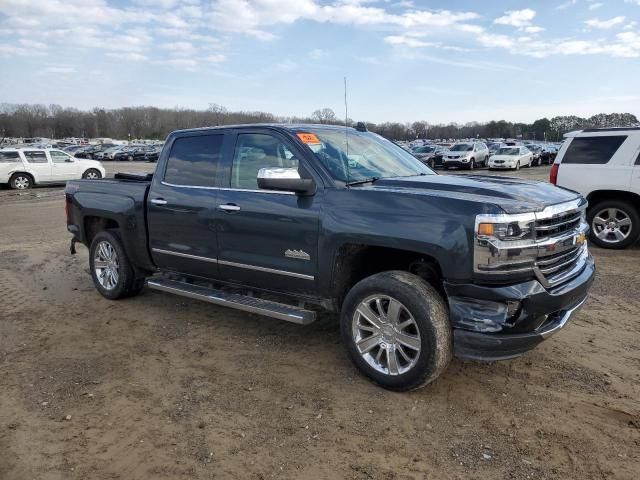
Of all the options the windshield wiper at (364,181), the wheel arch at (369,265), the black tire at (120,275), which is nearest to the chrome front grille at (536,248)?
the wheel arch at (369,265)

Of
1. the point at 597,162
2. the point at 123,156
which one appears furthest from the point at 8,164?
the point at 123,156

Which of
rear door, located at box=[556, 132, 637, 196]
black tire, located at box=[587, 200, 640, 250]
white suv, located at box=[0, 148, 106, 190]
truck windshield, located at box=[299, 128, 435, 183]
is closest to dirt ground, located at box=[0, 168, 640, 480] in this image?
truck windshield, located at box=[299, 128, 435, 183]

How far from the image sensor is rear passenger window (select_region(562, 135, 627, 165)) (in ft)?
29.2

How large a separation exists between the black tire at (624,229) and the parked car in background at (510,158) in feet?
83.3

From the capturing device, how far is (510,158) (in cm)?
3375

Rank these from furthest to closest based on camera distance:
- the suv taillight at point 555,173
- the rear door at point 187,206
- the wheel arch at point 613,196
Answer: the suv taillight at point 555,173 → the wheel arch at point 613,196 → the rear door at point 187,206

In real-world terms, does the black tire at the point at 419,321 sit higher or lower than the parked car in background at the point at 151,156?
lower

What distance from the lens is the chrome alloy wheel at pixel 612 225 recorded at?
8.85 m

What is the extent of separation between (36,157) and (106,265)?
1903cm

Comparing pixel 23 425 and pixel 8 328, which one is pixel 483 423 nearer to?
pixel 23 425

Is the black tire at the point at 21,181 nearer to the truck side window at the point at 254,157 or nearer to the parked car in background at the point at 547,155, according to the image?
the truck side window at the point at 254,157

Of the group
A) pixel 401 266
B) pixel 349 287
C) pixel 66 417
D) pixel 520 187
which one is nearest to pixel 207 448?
pixel 66 417

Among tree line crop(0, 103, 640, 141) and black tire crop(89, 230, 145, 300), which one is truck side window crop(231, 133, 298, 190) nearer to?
black tire crop(89, 230, 145, 300)

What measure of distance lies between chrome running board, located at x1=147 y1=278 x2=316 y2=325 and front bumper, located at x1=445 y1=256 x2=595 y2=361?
1.21 m
